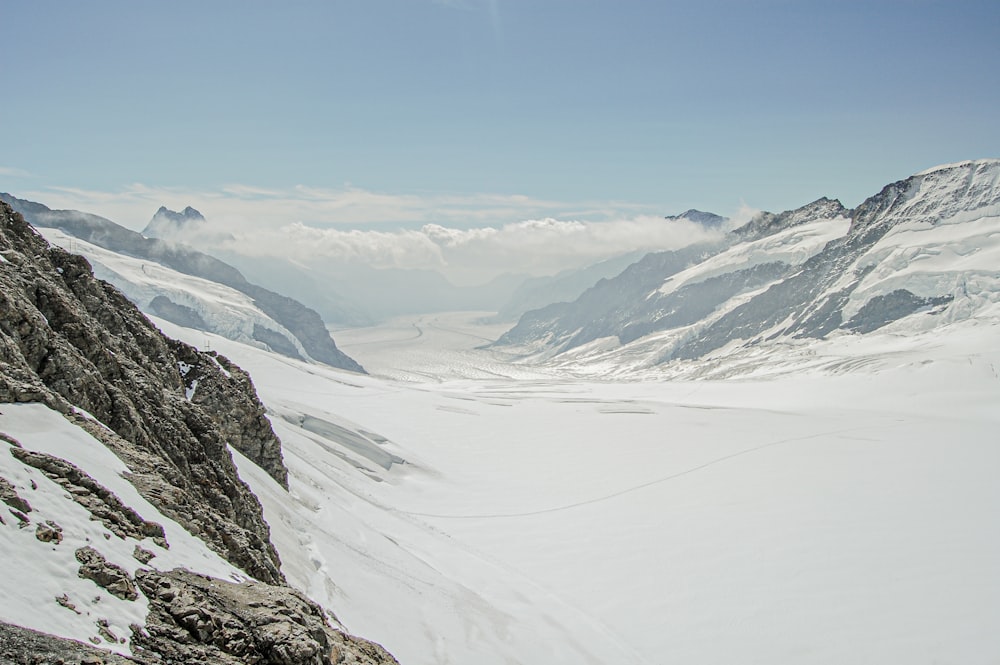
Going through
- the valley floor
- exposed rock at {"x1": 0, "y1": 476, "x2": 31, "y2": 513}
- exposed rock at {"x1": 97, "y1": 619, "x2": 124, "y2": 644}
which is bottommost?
the valley floor

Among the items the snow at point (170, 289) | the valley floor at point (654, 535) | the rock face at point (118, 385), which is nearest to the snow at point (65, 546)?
the rock face at point (118, 385)

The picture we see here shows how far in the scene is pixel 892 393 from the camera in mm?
105250

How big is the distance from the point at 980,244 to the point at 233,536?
203312 mm

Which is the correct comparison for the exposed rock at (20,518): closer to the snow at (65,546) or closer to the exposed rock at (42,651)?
the snow at (65,546)

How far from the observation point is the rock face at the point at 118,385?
1460cm

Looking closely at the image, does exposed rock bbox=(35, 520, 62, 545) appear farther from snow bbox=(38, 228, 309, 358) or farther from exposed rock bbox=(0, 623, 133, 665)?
snow bbox=(38, 228, 309, 358)

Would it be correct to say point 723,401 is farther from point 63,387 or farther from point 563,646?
point 63,387

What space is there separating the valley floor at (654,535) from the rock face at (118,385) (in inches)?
169

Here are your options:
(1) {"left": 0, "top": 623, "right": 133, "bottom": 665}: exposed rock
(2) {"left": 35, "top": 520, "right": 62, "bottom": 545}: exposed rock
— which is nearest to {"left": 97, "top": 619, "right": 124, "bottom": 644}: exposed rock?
(1) {"left": 0, "top": 623, "right": 133, "bottom": 665}: exposed rock

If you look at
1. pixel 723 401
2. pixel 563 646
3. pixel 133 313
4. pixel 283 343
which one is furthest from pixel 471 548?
pixel 283 343

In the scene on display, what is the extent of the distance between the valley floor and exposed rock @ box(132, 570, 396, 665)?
952 centimetres

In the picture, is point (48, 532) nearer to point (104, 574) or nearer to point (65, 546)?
point (65, 546)

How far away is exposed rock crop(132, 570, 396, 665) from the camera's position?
9375mm

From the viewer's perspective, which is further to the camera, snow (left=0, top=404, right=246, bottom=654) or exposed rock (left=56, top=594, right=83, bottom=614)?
exposed rock (left=56, top=594, right=83, bottom=614)
